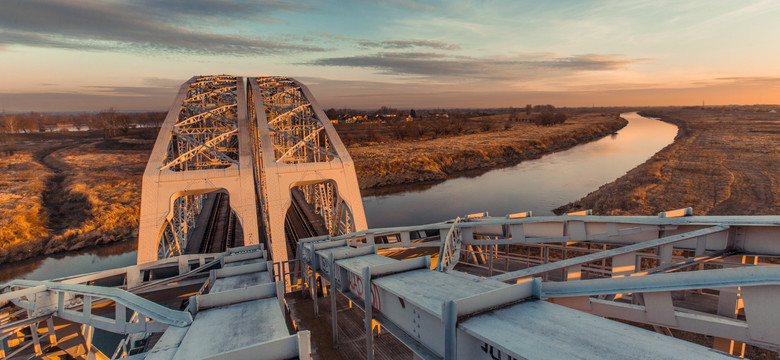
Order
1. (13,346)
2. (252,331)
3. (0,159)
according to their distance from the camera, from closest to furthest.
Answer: (252,331), (13,346), (0,159)

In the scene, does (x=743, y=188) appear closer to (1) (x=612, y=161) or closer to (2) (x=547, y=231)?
(1) (x=612, y=161)

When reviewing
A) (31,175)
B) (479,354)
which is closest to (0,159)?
(31,175)

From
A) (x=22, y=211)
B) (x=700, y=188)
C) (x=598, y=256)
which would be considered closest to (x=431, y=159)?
(x=700, y=188)

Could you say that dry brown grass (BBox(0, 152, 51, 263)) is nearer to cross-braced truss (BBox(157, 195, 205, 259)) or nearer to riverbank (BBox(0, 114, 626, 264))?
riverbank (BBox(0, 114, 626, 264))

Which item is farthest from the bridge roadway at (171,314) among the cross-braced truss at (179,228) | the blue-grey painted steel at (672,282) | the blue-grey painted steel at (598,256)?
the blue-grey painted steel at (598,256)

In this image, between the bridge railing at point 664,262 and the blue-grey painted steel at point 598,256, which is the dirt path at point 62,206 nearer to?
the bridge railing at point 664,262
